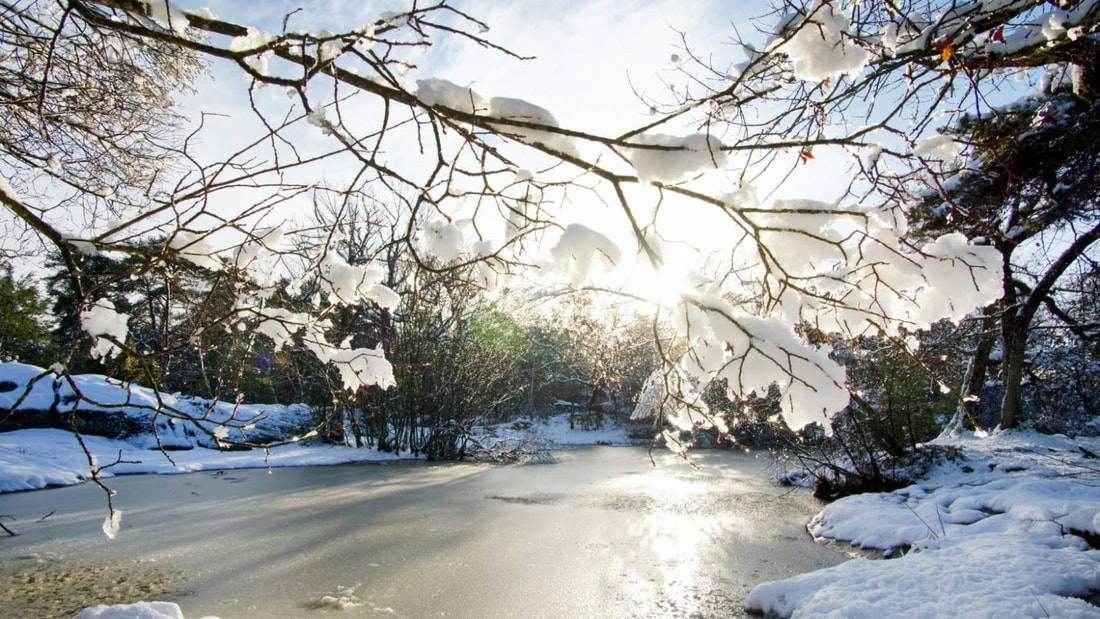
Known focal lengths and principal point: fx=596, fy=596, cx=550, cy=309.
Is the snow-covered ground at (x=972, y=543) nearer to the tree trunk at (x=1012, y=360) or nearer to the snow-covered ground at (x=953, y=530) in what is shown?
the snow-covered ground at (x=953, y=530)

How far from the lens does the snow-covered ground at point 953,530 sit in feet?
8.31

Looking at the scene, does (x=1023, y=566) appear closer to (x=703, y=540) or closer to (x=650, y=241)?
(x=703, y=540)

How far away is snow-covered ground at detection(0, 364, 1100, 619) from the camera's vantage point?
2.53 metres

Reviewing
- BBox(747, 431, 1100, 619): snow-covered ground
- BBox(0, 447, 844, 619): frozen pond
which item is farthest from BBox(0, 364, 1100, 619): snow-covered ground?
BBox(0, 447, 844, 619): frozen pond

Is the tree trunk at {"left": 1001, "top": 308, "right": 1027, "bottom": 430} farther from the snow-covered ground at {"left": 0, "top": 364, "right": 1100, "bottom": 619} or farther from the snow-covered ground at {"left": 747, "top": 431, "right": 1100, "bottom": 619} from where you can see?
the snow-covered ground at {"left": 747, "top": 431, "right": 1100, "bottom": 619}

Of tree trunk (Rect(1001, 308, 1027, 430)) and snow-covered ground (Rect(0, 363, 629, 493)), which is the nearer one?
tree trunk (Rect(1001, 308, 1027, 430))

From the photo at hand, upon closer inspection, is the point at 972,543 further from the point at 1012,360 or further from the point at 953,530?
the point at 1012,360

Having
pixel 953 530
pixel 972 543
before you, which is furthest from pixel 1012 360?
pixel 972 543

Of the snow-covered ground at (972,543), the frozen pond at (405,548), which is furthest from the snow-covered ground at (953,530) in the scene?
the frozen pond at (405,548)

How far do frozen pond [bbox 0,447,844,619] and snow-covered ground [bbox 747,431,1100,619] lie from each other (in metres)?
0.45

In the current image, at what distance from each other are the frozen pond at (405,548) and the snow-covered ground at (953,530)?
43 cm

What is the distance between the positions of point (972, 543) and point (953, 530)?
0.64 meters

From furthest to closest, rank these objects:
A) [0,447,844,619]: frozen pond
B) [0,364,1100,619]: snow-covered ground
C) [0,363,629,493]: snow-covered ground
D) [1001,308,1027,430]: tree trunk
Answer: [0,363,629,493]: snow-covered ground < [1001,308,1027,430]: tree trunk < [0,447,844,619]: frozen pond < [0,364,1100,619]: snow-covered ground

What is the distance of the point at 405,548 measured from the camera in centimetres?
430
